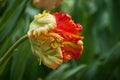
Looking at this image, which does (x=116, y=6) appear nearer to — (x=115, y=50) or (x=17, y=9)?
(x=115, y=50)

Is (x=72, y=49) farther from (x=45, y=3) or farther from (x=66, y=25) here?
(x=45, y=3)

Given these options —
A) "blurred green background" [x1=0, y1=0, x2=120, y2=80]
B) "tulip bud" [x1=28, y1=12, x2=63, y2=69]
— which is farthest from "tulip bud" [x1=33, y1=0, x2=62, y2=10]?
"tulip bud" [x1=28, y1=12, x2=63, y2=69]

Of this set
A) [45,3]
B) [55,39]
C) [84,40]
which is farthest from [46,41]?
[84,40]

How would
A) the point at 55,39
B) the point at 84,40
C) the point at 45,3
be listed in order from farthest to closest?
the point at 84,40 < the point at 45,3 < the point at 55,39

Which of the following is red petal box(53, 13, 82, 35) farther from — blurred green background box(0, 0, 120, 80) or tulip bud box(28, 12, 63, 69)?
blurred green background box(0, 0, 120, 80)

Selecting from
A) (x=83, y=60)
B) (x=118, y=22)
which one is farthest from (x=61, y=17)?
(x=118, y=22)
